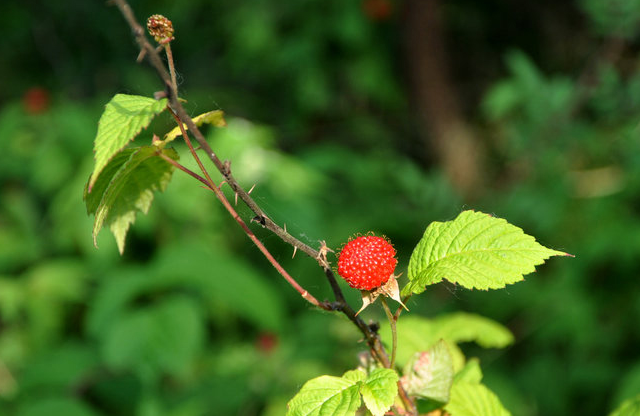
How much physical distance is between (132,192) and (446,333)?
616 mm

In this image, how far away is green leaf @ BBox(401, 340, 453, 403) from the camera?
729 millimetres

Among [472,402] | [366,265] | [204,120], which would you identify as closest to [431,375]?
[472,402]

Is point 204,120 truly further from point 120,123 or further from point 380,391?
point 380,391

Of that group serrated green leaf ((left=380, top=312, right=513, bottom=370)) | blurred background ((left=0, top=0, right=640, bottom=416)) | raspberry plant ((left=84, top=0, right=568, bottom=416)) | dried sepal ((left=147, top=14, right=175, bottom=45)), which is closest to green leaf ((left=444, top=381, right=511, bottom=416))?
raspberry plant ((left=84, top=0, right=568, bottom=416))

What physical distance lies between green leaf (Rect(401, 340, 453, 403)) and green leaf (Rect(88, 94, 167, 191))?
45cm

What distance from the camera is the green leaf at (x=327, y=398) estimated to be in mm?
612

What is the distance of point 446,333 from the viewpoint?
1055 mm

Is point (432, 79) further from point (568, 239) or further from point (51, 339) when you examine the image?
point (51, 339)

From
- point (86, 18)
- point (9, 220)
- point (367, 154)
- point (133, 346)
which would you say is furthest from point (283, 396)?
point (86, 18)

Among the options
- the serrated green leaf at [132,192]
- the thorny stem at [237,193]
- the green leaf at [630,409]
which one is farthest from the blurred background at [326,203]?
the green leaf at [630,409]

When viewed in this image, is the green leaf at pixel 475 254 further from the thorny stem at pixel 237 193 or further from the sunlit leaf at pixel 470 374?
the sunlit leaf at pixel 470 374

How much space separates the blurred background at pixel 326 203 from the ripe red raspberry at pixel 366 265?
351 mm

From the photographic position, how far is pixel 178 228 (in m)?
2.88

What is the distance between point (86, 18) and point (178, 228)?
10.4ft
